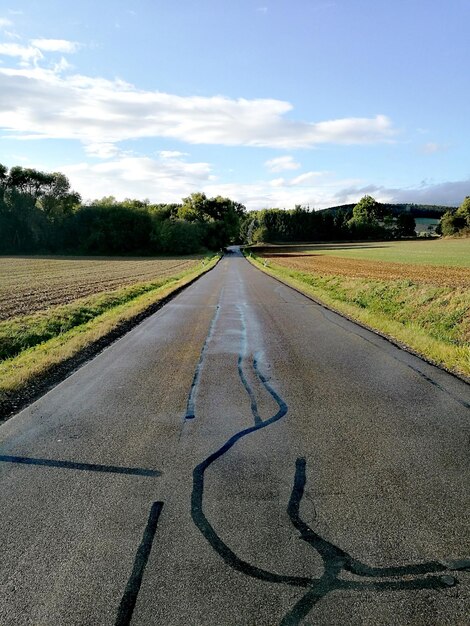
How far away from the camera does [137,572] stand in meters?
2.81

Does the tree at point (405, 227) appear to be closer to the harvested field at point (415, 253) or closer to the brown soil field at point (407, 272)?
the harvested field at point (415, 253)

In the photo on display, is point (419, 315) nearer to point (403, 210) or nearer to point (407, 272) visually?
point (407, 272)

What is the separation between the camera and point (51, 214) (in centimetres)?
9206

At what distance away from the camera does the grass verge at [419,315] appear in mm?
8695

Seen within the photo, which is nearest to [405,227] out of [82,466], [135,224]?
[135,224]

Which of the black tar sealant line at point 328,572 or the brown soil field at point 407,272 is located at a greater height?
the brown soil field at point 407,272

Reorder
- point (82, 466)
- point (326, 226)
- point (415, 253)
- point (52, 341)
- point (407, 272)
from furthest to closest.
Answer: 1. point (326, 226)
2. point (415, 253)
3. point (407, 272)
4. point (52, 341)
5. point (82, 466)

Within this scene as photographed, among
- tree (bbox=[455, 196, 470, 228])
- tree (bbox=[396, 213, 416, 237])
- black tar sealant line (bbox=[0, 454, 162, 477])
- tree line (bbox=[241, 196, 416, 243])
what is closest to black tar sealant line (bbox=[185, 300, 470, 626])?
black tar sealant line (bbox=[0, 454, 162, 477])

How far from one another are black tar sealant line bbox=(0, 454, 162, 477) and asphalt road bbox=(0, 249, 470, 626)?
0.02m

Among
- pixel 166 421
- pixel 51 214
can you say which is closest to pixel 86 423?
pixel 166 421

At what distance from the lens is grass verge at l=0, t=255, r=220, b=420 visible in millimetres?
6836

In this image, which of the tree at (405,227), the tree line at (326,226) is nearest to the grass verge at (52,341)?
the tree line at (326,226)

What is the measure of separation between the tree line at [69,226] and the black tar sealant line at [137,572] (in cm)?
8597

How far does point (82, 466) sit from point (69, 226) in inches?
3575
